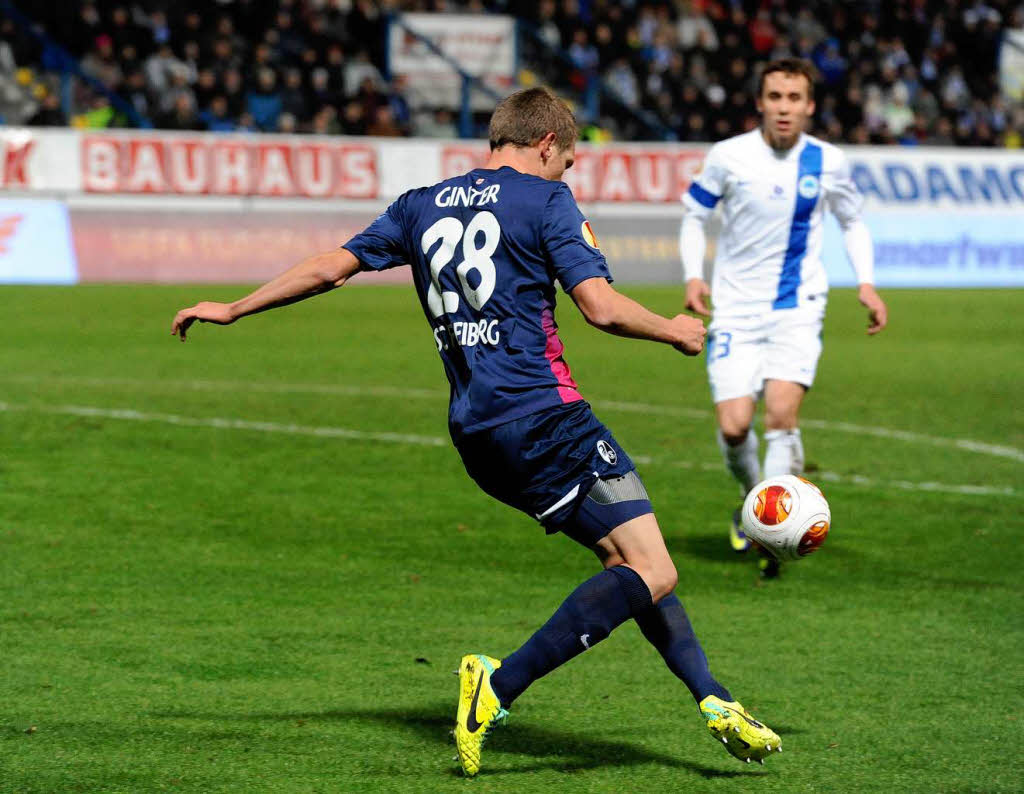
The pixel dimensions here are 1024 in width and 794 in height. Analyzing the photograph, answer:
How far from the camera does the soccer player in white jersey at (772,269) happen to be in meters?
7.38

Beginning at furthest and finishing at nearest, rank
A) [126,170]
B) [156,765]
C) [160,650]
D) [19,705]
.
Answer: [126,170] < [160,650] < [19,705] < [156,765]

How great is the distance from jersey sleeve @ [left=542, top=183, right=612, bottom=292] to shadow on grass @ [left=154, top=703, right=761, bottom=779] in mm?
1403

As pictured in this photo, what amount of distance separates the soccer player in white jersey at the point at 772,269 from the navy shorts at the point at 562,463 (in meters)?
2.94

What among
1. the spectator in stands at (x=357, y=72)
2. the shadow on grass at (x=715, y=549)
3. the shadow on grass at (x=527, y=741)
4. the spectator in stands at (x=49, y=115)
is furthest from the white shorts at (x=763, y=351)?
the spectator in stands at (x=357, y=72)

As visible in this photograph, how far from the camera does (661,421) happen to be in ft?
38.8

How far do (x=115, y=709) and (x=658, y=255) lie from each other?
1992 cm

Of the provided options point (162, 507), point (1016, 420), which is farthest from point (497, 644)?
point (1016, 420)

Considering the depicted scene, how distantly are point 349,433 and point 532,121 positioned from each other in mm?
6616

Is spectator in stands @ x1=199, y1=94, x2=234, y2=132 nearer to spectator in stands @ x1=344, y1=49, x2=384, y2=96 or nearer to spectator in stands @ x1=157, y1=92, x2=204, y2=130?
spectator in stands @ x1=157, y1=92, x2=204, y2=130

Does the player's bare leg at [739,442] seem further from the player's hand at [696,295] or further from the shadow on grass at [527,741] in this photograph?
the shadow on grass at [527,741]

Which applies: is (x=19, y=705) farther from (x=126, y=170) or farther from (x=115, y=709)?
(x=126, y=170)

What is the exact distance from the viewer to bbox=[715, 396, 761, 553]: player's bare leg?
735cm

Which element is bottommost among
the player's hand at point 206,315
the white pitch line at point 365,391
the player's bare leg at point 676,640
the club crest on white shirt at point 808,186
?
the white pitch line at point 365,391

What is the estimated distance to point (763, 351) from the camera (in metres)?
7.49
